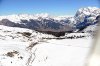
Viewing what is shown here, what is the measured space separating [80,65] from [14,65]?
22.4 feet

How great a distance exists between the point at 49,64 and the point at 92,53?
61.2ft

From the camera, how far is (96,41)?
687 centimetres

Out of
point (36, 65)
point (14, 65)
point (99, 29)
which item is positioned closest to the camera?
point (99, 29)

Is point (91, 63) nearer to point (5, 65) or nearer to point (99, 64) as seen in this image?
point (99, 64)

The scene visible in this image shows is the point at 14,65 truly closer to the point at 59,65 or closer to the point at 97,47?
the point at 59,65

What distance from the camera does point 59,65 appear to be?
78.1 ft

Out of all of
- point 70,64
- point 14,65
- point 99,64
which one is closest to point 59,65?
point 70,64

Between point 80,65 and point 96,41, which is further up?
point 96,41

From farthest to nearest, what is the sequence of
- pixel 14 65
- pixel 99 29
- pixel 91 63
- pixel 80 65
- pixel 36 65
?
pixel 36 65
pixel 14 65
pixel 80 65
pixel 91 63
pixel 99 29

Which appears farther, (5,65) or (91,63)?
(5,65)

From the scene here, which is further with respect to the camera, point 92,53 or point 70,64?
point 70,64

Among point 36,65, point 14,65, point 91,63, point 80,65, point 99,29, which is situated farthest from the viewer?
point 36,65

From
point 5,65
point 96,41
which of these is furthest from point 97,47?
point 5,65

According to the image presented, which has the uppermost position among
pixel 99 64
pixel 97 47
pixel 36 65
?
pixel 97 47
